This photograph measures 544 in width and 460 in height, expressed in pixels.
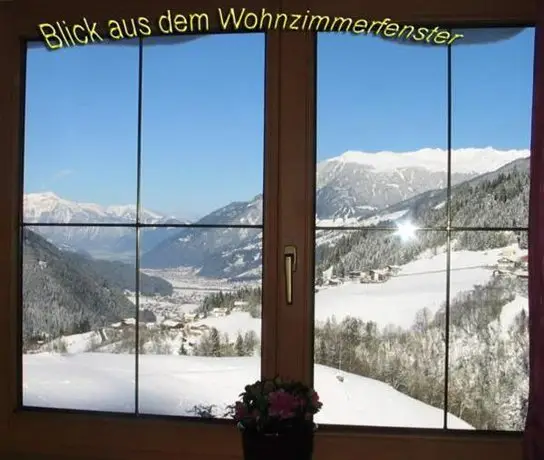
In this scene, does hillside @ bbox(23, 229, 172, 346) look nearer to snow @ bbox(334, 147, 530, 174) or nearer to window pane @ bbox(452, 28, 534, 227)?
snow @ bbox(334, 147, 530, 174)

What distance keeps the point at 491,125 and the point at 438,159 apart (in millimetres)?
179

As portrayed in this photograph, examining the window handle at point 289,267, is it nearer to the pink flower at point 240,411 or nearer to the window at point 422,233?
the window at point 422,233

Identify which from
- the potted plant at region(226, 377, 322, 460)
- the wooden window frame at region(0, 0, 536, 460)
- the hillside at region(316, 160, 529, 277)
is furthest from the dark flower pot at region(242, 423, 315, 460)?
the hillside at region(316, 160, 529, 277)

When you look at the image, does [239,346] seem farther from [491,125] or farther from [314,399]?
[491,125]

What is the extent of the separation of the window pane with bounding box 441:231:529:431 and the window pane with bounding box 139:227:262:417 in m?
0.58

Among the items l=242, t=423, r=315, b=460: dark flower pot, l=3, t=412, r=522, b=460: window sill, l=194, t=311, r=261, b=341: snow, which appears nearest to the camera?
l=242, t=423, r=315, b=460: dark flower pot

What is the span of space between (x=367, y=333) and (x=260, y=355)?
0.32 meters

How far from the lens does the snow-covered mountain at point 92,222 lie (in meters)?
2.03

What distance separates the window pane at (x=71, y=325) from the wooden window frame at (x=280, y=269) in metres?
0.07

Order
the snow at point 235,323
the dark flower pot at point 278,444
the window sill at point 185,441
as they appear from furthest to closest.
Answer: the snow at point 235,323, the window sill at point 185,441, the dark flower pot at point 278,444

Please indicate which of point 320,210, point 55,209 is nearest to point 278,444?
point 320,210

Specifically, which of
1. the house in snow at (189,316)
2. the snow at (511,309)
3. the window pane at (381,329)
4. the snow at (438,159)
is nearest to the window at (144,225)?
the house in snow at (189,316)

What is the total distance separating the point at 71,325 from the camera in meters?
2.08

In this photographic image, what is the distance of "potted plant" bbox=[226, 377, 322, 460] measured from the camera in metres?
1.59
